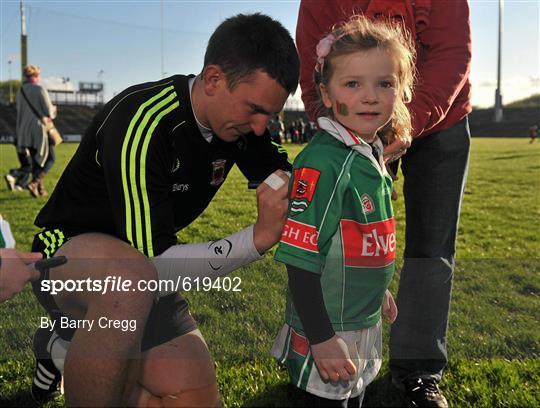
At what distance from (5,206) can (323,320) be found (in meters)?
6.25

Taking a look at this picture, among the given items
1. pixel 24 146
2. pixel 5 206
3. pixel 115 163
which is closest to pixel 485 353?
pixel 115 163

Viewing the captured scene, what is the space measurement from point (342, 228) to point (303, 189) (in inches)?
6.9

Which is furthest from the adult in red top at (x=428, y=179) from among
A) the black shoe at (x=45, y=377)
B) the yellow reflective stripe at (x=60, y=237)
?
the black shoe at (x=45, y=377)

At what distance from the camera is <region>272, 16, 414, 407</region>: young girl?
1.57 meters

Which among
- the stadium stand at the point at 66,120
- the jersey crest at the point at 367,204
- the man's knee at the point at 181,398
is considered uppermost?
the stadium stand at the point at 66,120

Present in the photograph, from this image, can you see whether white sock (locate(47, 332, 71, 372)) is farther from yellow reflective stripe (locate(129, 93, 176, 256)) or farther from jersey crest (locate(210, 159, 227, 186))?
jersey crest (locate(210, 159, 227, 186))

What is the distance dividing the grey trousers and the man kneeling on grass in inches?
29.9

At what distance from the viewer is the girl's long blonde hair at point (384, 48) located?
1692 mm

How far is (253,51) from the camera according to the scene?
1812mm

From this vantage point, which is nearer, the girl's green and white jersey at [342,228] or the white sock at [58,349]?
the girl's green and white jersey at [342,228]

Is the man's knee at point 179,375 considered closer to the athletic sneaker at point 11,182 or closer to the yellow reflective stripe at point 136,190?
the yellow reflective stripe at point 136,190

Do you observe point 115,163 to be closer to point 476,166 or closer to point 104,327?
point 104,327

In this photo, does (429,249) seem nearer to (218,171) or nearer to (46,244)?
(218,171)

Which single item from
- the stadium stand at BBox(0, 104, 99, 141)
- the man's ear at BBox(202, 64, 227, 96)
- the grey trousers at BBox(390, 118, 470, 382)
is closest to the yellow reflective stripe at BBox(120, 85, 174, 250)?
the man's ear at BBox(202, 64, 227, 96)
